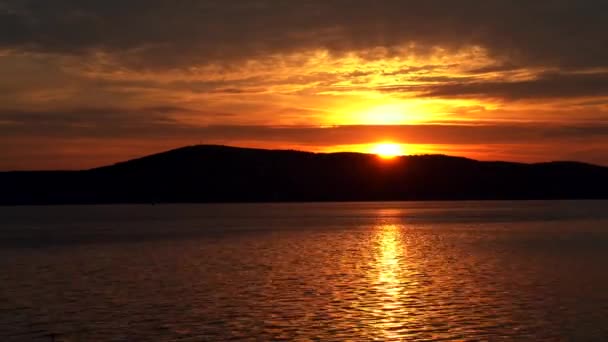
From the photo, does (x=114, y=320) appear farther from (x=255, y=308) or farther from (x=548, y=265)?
(x=548, y=265)

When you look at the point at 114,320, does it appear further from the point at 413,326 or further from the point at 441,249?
the point at 441,249

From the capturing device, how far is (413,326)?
121 feet

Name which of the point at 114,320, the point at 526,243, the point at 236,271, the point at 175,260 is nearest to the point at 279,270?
the point at 236,271

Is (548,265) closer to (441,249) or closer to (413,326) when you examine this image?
(441,249)

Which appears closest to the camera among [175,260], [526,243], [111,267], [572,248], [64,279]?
[64,279]

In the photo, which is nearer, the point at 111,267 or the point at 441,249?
the point at 111,267

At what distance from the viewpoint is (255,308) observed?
4259 cm

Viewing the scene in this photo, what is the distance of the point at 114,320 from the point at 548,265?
4080cm

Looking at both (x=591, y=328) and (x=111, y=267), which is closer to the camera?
(x=591, y=328)

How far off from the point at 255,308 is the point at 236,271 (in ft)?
65.4

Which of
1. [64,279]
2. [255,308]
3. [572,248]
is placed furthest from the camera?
[572,248]

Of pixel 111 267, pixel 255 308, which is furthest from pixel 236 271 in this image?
pixel 255 308

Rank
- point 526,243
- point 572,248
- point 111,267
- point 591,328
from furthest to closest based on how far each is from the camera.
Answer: point 526,243 → point 572,248 → point 111,267 → point 591,328

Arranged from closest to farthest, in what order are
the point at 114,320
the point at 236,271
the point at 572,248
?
1. the point at 114,320
2. the point at 236,271
3. the point at 572,248
